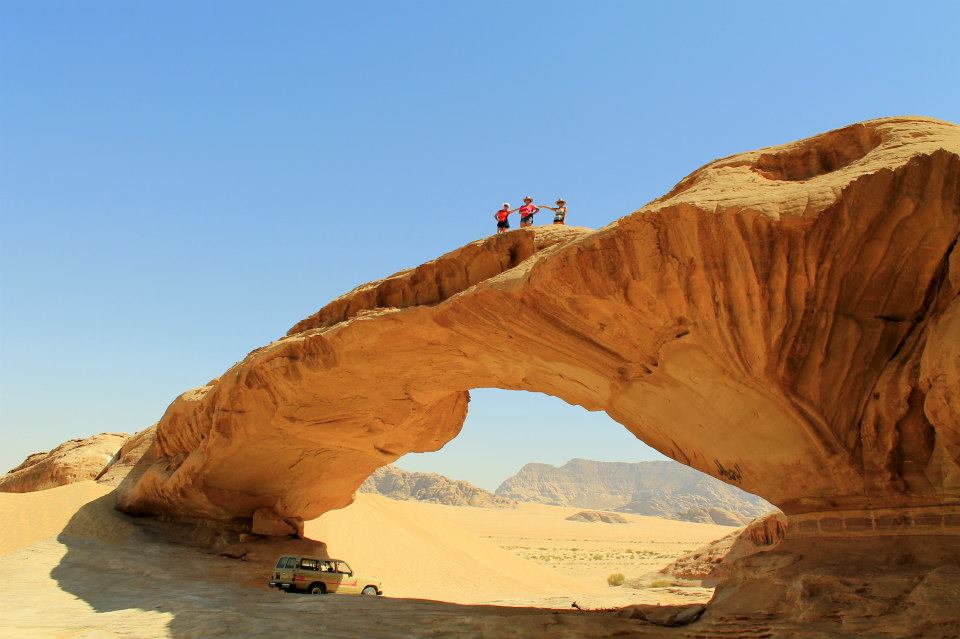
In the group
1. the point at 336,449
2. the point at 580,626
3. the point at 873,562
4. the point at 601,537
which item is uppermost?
the point at 336,449

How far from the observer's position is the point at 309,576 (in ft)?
43.6

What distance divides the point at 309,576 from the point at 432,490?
80.4 m

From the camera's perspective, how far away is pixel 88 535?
1541 centimetres

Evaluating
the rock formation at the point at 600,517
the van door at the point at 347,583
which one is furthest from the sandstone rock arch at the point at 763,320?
the rock formation at the point at 600,517

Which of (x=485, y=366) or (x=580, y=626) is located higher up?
(x=485, y=366)

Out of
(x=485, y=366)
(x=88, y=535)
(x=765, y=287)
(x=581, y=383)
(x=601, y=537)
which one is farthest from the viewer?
(x=601, y=537)

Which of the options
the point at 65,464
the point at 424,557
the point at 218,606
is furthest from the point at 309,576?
the point at 65,464

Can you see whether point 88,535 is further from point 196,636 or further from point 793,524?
point 793,524

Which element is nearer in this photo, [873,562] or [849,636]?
[849,636]

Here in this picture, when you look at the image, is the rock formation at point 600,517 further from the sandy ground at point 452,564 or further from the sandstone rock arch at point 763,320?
the sandstone rock arch at point 763,320

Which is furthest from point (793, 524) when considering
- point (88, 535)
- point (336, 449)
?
point (88, 535)

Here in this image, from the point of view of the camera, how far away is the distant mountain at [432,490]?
88.9 meters

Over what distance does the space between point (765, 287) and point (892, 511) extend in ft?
8.79

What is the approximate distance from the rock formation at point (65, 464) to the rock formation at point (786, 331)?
642 inches
